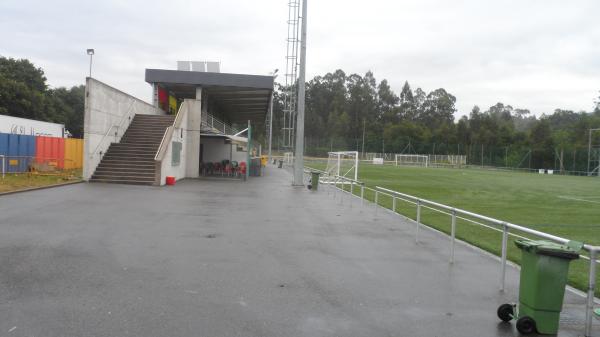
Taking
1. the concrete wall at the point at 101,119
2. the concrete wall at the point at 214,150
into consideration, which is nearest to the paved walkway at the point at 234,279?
the concrete wall at the point at 101,119

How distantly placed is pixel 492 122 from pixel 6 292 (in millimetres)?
98694

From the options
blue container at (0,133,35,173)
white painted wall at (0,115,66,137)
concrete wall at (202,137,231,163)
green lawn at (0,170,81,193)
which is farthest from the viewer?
concrete wall at (202,137,231,163)

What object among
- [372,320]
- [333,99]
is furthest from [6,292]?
[333,99]

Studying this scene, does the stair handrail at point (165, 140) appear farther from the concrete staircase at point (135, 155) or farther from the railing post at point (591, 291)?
the railing post at point (591, 291)

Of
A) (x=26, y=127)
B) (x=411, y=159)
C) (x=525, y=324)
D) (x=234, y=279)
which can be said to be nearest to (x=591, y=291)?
(x=525, y=324)

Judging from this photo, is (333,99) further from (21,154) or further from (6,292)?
(6,292)

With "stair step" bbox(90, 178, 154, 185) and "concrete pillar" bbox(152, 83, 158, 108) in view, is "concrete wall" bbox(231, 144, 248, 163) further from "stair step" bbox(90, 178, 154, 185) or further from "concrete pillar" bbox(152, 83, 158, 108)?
"stair step" bbox(90, 178, 154, 185)

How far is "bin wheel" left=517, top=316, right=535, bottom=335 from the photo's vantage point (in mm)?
4887

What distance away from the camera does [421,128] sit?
9862cm

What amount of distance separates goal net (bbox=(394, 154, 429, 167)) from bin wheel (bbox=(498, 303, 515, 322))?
2935 inches

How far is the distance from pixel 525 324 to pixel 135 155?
21004mm

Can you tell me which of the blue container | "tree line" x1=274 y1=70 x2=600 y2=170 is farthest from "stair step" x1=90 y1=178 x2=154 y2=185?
"tree line" x1=274 y1=70 x2=600 y2=170

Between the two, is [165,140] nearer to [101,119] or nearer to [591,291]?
[101,119]

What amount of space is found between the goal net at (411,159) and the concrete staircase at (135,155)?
187 feet
